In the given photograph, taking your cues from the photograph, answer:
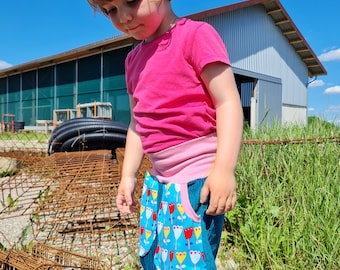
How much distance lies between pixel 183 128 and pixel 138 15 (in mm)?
311

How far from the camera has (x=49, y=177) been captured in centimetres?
230

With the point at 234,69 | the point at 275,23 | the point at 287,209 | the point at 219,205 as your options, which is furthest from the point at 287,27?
the point at 219,205

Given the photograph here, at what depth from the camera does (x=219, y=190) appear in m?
0.78

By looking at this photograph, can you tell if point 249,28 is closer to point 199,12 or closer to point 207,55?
point 199,12

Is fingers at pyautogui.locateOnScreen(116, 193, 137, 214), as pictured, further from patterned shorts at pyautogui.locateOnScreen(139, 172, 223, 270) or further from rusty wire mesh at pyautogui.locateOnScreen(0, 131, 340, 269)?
rusty wire mesh at pyautogui.locateOnScreen(0, 131, 340, 269)

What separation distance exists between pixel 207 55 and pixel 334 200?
1254 mm

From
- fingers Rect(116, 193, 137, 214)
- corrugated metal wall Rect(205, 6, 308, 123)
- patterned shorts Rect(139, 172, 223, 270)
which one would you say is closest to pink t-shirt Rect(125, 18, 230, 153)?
patterned shorts Rect(139, 172, 223, 270)

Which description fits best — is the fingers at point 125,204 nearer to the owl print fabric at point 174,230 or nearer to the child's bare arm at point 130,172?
the child's bare arm at point 130,172

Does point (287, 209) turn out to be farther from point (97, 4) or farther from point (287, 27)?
point (287, 27)

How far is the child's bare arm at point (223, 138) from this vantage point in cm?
79

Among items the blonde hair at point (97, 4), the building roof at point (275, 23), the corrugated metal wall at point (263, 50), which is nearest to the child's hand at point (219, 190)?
the blonde hair at point (97, 4)

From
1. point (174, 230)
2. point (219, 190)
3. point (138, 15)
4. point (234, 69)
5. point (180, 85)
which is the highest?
point (234, 69)

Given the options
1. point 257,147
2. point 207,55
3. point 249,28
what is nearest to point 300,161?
point 257,147

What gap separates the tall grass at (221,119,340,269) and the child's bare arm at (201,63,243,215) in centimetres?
80
